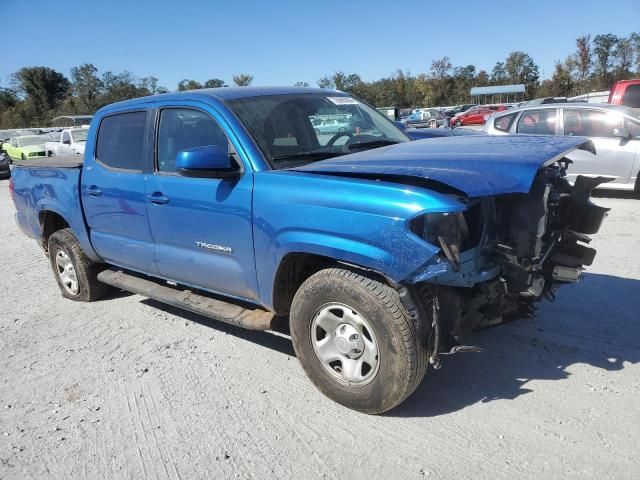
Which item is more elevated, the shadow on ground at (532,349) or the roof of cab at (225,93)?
the roof of cab at (225,93)

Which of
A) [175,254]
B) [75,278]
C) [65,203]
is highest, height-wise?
[65,203]

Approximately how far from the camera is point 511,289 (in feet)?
9.81

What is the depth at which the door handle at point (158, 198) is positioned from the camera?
12.9 feet

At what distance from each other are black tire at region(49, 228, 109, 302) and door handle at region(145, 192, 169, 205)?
5.68 ft

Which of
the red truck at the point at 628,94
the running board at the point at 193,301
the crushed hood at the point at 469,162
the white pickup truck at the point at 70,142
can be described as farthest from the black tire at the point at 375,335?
the white pickup truck at the point at 70,142

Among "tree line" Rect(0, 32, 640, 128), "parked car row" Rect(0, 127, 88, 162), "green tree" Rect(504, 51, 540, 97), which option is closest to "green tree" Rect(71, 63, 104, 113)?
"tree line" Rect(0, 32, 640, 128)

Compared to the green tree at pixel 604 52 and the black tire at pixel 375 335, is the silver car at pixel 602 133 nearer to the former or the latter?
the black tire at pixel 375 335

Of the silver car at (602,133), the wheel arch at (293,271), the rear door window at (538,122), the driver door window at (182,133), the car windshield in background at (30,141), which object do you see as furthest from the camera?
the car windshield in background at (30,141)

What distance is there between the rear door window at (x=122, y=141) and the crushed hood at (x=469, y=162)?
1.75 m

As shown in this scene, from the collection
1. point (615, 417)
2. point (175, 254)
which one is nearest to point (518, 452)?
point (615, 417)

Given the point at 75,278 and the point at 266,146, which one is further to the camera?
the point at 75,278

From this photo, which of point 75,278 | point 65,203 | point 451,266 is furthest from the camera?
point 75,278

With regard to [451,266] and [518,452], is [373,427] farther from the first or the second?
[451,266]

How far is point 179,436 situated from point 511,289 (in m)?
2.12
